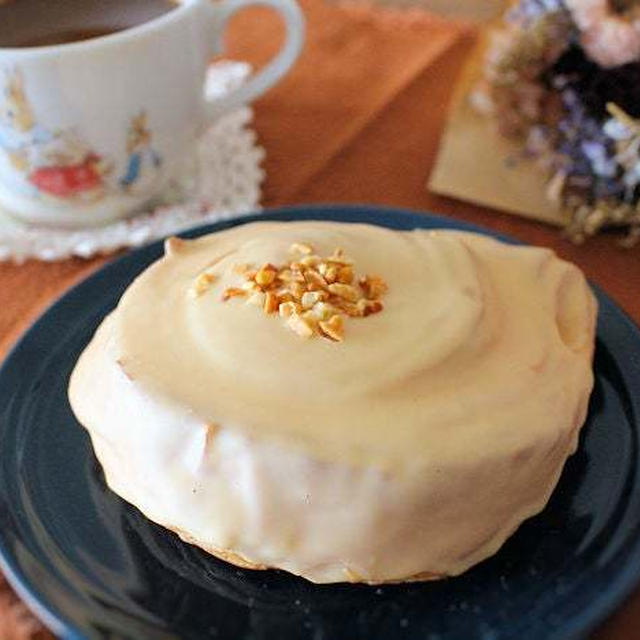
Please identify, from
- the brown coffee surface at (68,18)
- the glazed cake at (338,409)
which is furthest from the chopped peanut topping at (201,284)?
the brown coffee surface at (68,18)

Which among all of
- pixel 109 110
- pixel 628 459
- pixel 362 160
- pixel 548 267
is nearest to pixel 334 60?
pixel 362 160

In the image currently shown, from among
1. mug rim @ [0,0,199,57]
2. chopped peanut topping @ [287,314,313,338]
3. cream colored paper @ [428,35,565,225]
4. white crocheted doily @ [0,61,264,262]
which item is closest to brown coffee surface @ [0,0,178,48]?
mug rim @ [0,0,199,57]

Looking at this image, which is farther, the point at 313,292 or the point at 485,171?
the point at 485,171

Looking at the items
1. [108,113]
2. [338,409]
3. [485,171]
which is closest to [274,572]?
[338,409]

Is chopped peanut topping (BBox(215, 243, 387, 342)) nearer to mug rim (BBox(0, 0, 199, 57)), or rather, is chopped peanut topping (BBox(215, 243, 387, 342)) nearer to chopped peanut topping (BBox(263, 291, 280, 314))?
chopped peanut topping (BBox(263, 291, 280, 314))

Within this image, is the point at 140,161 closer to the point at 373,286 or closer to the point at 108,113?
the point at 108,113

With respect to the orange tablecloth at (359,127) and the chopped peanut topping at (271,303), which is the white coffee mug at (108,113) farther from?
the chopped peanut topping at (271,303)
